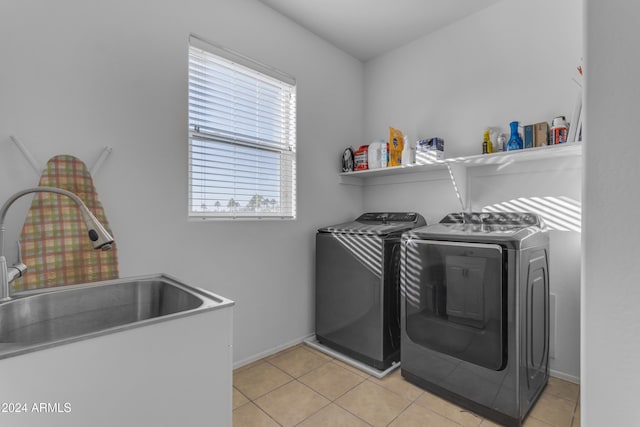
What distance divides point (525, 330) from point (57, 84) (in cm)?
273

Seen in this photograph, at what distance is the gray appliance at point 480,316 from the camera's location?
5.32ft

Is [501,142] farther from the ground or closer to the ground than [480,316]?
farther from the ground

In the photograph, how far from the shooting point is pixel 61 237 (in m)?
1.46

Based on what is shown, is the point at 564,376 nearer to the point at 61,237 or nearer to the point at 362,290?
the point at 362,290

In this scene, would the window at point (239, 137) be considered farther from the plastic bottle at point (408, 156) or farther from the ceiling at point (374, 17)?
the plastic bottle at point (408, 156)

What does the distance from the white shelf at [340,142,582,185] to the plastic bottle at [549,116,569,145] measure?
0.25 ft

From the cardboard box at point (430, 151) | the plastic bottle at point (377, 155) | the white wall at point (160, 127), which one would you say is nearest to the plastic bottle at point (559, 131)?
the cardboard box at point (430, 151)

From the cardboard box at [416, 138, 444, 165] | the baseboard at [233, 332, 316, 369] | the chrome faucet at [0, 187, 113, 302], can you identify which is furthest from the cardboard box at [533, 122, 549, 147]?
the chrome faucet at [0, 187, 113, 302]

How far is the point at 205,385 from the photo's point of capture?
0.97m

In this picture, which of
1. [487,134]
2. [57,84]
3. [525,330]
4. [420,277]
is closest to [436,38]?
[487,134]

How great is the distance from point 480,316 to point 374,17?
7.65 ft

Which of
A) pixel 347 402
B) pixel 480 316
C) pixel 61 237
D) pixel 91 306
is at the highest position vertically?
pixel 61 237

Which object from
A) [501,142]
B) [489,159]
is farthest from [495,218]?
[501,142]

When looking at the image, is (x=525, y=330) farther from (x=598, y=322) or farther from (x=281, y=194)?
(x=281, y=194)
